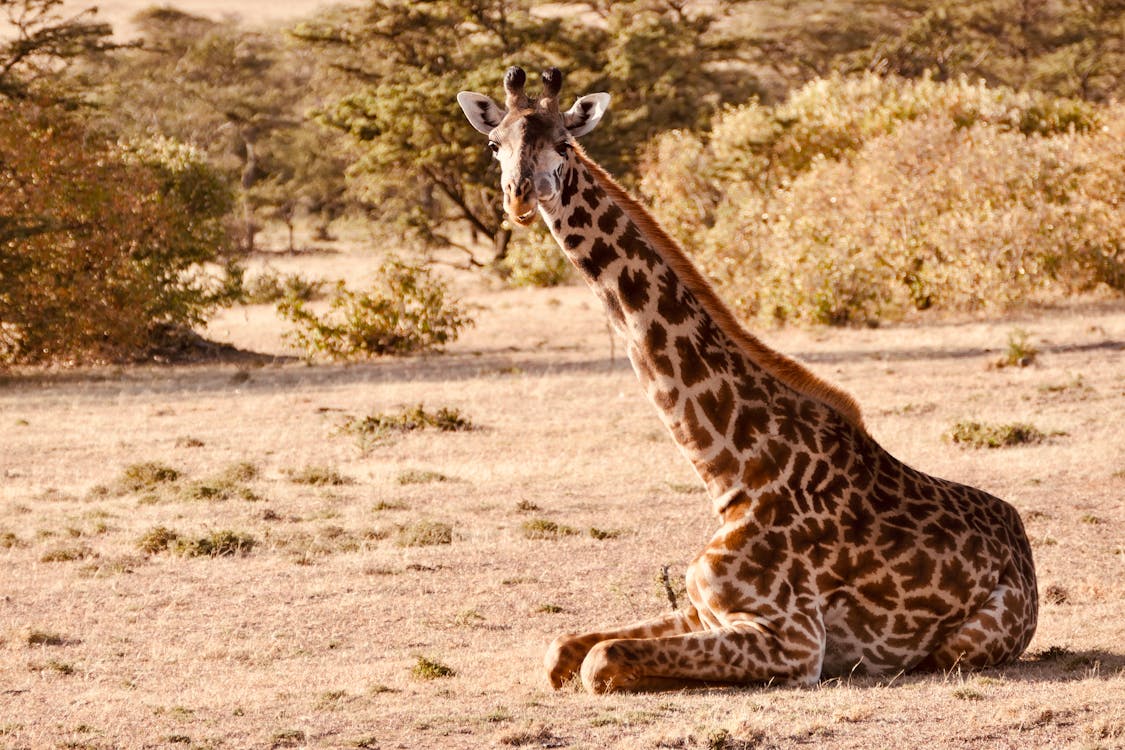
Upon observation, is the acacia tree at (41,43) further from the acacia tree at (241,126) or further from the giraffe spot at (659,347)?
the giraffe spot at (659,347)

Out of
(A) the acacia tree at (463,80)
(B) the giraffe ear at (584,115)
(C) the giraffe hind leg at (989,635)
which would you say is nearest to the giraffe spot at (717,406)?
(B) the giraffe ear at (584,115)

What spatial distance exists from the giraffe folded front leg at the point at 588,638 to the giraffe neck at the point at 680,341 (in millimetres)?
656

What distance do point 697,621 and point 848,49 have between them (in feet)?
199

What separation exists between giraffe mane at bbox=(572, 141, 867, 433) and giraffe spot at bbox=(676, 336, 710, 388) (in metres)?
0.27

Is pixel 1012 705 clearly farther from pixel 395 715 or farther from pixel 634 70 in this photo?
pixel 634 70

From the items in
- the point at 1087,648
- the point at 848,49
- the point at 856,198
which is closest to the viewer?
the point at 1087,648

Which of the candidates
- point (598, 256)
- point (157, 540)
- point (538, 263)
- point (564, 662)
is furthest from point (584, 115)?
point (538, 263)

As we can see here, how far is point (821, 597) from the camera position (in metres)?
7.80

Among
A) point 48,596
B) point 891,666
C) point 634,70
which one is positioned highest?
point 634,70

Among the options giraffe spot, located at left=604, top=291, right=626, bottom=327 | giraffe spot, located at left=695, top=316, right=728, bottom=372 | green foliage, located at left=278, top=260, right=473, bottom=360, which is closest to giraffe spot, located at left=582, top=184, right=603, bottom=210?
giraffe spot, located at left=604, top=291, right=626, bottom=327

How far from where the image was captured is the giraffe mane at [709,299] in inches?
325

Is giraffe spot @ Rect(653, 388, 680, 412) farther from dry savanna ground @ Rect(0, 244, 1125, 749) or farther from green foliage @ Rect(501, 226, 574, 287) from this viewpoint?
green foliage @ Rect(501, 226, 574, 287)

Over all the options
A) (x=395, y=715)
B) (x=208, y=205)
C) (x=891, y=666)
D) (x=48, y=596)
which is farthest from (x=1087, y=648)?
(x=208, y=205)

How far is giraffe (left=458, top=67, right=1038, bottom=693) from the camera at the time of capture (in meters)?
7.67
